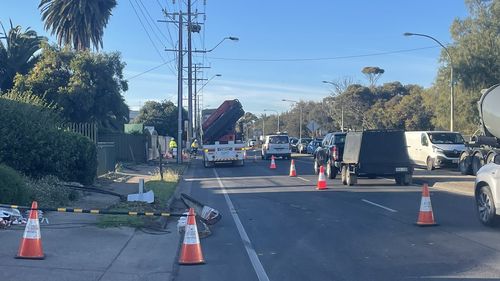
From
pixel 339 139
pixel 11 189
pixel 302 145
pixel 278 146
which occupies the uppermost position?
pixel 339 139

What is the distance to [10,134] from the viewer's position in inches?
653

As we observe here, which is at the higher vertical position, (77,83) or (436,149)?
(77,83)

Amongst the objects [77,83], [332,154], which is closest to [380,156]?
[332,154]

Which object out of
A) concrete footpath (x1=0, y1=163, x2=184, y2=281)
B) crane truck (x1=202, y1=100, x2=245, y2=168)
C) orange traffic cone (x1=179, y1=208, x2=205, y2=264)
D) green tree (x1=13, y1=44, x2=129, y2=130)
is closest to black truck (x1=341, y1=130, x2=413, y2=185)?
concrete footpath (x1=0, y1=163, x2=184, y2=281)

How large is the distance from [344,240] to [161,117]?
254ft

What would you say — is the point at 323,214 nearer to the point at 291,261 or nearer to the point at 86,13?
the point at 291,261

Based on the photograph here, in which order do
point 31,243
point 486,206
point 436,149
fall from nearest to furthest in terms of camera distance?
point 31,243
point 486,206
point 436,149

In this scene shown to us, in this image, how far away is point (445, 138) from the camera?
31469 millimetres

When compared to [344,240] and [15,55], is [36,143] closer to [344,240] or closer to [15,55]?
[344,240]

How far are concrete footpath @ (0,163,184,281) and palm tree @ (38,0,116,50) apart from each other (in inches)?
1334

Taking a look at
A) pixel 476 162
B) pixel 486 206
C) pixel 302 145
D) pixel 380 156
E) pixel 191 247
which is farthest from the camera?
pixel 302 145

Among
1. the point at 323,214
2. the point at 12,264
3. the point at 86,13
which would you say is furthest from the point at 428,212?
the point at 86,13

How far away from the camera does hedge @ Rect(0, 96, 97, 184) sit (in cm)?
1670

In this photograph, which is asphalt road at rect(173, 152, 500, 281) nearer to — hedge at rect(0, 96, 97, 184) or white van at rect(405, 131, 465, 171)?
hedge at rect(0, 96, 97, 184)
